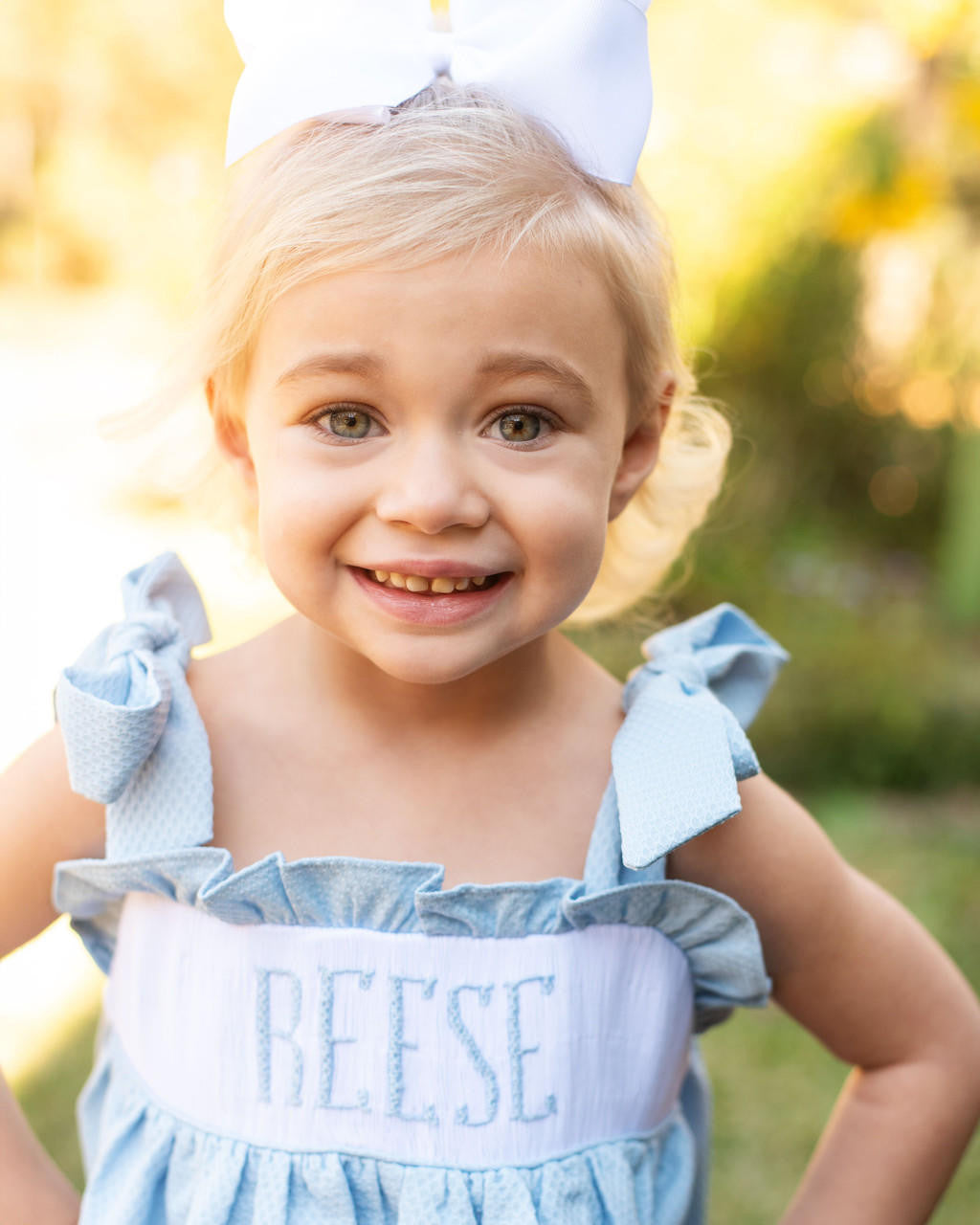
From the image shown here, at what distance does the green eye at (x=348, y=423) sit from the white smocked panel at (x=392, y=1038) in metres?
0.48

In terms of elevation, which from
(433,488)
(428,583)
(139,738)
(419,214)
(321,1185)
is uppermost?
(419,214)

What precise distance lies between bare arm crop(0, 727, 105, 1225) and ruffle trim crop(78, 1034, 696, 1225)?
6 cm

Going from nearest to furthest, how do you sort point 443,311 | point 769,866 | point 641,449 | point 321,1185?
point 443,311
point 321,1185
point 769,866
point 641,449

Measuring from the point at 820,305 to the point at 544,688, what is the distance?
404cm

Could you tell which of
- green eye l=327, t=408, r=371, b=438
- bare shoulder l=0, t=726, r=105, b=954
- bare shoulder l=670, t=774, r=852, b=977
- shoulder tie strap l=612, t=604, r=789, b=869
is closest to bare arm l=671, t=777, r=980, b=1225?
bare shoulder l=670, t=774, r=852, b=977

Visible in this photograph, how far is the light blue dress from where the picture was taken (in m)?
1.21

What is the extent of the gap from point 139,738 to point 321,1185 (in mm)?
462

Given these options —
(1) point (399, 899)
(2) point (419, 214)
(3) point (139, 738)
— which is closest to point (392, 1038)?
(1) point (399, 899)

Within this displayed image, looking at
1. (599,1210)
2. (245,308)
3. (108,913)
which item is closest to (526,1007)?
(599,1210)

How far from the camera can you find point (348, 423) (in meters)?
1.21

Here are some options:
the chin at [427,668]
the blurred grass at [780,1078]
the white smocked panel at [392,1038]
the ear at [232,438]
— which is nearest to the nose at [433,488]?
the chin at [427,668]

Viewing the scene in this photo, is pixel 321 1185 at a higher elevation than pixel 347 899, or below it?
below

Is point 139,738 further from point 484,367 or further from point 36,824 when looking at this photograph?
point 484,367

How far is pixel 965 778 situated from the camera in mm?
4117
